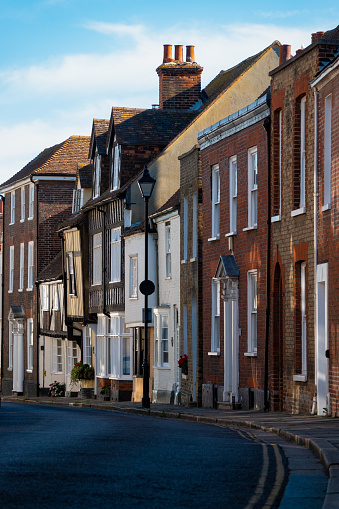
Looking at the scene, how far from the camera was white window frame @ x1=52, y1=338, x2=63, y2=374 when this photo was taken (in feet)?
169

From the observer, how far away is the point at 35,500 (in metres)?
8.75

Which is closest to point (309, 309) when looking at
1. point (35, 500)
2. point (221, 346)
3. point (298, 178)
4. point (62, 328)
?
point (298, 178)

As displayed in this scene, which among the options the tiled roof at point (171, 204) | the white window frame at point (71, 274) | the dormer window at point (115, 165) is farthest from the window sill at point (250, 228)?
the white window frame at point (71, 274)

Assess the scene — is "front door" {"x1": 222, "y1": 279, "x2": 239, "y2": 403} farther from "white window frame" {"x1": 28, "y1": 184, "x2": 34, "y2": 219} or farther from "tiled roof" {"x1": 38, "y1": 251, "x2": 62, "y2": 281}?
"white window frame" {"x1": 28, "y1": 184, "x2": 34, "y2": 219}

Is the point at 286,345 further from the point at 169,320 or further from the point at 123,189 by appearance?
the point at 123,189

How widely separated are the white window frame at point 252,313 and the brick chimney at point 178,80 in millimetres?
17814

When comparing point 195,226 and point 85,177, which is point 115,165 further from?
point 195,226

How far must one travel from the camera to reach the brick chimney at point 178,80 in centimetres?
4225

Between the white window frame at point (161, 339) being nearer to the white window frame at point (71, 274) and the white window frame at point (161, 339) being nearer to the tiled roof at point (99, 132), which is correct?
the tiled roof at point (99, 132)

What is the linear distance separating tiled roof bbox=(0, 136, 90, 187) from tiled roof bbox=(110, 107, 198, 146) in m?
12.8

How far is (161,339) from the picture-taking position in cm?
3547

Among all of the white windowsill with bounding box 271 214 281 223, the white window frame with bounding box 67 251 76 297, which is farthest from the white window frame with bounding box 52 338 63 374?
the white windowsill with bounding box 271 214 281 223

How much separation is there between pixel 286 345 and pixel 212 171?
25.6 feet

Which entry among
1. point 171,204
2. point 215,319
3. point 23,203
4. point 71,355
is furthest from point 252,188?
point 23,203
